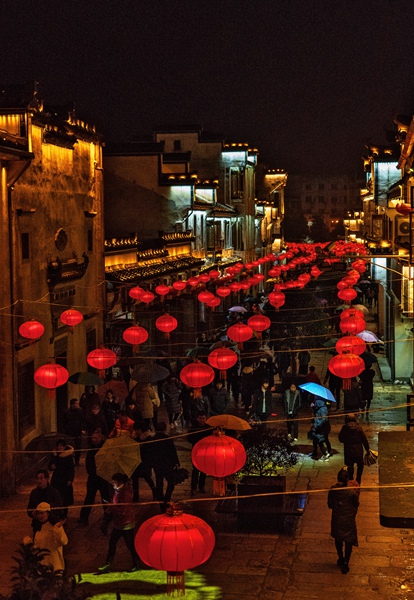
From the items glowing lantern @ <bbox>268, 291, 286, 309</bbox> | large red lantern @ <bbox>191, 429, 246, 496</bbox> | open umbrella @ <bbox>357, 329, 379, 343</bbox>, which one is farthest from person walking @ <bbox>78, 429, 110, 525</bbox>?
glowing lantern @ <bbox>268, 291, 286, 309</bbox>

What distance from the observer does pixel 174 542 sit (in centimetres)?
982

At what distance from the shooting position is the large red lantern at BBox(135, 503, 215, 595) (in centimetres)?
984

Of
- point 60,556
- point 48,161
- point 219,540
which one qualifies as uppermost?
point 48,161

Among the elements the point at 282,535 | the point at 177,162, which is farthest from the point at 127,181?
the point at 282,535

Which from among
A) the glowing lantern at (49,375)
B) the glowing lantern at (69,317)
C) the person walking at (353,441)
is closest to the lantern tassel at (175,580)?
the person walking at (353,441)

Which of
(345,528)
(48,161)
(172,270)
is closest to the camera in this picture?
(345,528)

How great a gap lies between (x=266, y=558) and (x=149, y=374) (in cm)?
821

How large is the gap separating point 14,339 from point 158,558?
1005 cm

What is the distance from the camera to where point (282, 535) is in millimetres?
15484

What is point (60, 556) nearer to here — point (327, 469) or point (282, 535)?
point (282, 535)

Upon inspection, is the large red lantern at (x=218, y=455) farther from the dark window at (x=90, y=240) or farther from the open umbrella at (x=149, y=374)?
the dark window at (x=90, y=240)

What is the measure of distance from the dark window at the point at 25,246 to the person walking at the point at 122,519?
7883mm

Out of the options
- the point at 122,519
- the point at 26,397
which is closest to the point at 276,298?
the point at 26,397

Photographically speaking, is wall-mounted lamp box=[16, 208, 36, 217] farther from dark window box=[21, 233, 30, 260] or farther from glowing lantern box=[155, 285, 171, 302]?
glowing lantern box=[155, 285, 171, 302]
